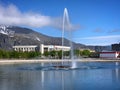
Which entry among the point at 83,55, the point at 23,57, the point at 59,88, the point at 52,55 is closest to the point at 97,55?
the point at 83,55

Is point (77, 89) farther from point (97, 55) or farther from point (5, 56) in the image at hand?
point (97, 55)

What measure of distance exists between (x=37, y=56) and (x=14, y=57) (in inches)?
794

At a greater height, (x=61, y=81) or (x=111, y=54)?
(x=111, y=54)

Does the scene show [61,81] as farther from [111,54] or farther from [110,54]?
[110,54]

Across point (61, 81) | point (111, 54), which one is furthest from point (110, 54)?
point (61, 81)

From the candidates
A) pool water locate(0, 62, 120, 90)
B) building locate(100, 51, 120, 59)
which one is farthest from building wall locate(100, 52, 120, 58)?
pool water locate(0, 62, 120, 90)

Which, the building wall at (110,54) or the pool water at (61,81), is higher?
the building wall at (110,54)

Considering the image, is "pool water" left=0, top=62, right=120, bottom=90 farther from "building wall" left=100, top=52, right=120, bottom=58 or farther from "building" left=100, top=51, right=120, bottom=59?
"building wall" left=100, top=52, right=120, bottom=58

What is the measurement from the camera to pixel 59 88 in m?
25.7

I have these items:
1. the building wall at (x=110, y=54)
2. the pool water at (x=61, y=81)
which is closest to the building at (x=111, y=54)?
the building wall at (x=110, y=54)

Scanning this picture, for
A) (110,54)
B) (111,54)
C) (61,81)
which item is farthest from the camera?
(110,54)

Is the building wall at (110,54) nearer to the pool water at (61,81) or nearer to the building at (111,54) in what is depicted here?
the building at (111,54)

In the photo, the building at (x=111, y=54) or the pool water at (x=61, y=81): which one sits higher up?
the building at (x=111, y=54)

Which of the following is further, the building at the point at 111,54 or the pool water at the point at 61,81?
the building at the point at 111,54
